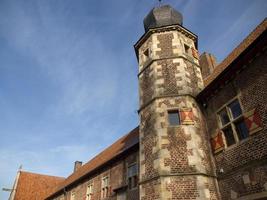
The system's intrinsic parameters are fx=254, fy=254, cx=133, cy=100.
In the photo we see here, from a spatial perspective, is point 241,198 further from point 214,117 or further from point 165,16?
point 165,16

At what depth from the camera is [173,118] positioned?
10.2 m

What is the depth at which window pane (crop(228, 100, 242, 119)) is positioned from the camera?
344 inches

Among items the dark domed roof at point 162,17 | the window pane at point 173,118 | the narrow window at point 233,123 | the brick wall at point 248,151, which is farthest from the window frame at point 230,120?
the dark domed roof at point 162,17

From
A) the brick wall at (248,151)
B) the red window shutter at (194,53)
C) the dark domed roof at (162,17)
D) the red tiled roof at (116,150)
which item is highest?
the dark domed roof at (162,17)

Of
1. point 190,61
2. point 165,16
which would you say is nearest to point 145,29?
point 165,16

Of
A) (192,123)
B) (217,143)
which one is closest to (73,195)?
(192,123)

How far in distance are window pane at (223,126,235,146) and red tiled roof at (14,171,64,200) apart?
2323 centimetres

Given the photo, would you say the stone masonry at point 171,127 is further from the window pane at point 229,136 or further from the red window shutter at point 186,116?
the window pane at point 229,136

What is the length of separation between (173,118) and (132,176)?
4341mm

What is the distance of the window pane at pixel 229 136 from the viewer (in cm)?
872

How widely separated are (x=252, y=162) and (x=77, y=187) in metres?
13.9

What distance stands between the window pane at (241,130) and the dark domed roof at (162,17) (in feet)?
22.4

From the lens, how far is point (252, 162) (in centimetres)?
750

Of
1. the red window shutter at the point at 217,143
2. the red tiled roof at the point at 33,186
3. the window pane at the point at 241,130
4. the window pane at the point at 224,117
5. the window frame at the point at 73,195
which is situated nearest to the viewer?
the window pane at the point at 241,130
